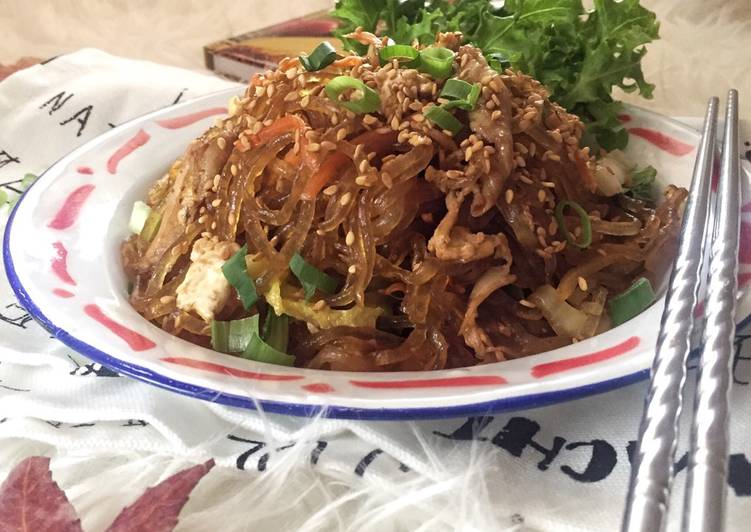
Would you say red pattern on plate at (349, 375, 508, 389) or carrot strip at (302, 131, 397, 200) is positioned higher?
carrot strip at (302, 131, 397, 200)

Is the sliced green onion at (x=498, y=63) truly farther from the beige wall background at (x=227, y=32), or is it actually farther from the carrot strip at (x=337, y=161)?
the beige wall background at (x=227, y=32)

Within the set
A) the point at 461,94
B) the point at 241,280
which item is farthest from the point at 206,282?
the point at 461,94

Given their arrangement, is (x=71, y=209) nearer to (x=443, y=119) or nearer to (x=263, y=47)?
(x=443, y=119)

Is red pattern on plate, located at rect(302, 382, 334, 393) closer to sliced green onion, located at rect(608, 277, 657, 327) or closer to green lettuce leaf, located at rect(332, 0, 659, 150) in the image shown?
sliced green onion, located at rect(608, 277, 657, 327)

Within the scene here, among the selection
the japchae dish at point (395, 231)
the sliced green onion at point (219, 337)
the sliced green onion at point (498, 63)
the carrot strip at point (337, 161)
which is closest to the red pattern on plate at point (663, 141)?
the japchae dish at point (395, 231)

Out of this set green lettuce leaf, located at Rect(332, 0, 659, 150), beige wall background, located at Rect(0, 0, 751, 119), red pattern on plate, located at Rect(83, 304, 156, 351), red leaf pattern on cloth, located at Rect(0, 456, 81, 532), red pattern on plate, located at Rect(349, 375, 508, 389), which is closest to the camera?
red leaf pattern on cloth, located at Rect(0, 456, 81, 532)

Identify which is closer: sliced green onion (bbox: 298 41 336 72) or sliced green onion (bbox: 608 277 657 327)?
sliced green onion (bbox: 608 277 657 327)

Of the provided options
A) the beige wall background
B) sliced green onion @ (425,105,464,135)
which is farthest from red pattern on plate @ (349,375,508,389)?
the beige wall background
